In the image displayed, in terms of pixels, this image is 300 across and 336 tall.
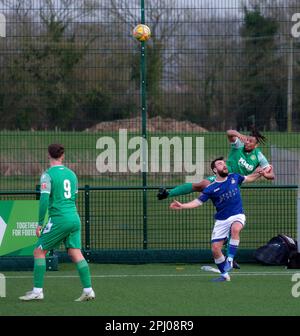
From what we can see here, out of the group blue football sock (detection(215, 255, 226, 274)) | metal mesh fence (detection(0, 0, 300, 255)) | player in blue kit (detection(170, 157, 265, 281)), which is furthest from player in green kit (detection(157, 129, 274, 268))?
blue football sock (detection(215, 255, 226, 274))

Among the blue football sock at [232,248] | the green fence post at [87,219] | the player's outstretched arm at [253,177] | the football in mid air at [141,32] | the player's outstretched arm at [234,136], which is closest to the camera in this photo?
the blue football sock at [232,248]

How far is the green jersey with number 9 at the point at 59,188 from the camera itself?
1172cm

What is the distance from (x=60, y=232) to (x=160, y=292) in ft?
5.36

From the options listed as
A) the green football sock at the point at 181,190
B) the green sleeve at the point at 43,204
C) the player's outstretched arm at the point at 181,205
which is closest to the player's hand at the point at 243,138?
the green football sock at the point at 181,190

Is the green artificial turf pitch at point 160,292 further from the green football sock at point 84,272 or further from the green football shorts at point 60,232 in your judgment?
the green football shorts at point 60,232

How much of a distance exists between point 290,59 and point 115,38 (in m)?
3.03

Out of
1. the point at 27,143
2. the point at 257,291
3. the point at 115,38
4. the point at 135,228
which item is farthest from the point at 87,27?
the point at 257,291

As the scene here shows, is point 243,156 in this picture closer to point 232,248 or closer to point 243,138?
point 243,138

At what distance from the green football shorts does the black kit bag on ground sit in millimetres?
4313

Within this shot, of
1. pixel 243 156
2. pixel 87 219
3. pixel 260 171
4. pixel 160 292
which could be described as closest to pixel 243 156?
pixel 243 156

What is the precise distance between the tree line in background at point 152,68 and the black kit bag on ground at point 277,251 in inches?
94.1

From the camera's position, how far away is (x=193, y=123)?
16.9 metres

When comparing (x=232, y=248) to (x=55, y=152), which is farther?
(x=232, y=248)

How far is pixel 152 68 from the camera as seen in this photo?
16922mm
